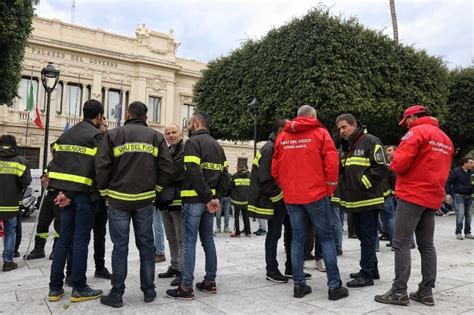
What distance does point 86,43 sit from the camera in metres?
29.2

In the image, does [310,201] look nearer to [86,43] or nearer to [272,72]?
[272,72]

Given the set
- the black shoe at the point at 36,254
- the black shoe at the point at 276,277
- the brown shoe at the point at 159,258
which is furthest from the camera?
the black shoe at the point at 36,254

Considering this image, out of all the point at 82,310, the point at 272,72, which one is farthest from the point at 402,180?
the point at 272,72

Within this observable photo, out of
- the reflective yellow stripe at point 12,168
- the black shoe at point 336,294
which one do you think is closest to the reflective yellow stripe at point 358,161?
the black shoe at point 336,294

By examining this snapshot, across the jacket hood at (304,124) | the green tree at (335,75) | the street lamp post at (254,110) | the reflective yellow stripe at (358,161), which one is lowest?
the reflective yellow stripe at (358,161)

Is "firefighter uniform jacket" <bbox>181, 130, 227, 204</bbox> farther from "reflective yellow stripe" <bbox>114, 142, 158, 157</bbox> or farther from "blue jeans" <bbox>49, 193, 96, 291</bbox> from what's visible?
"blue jeans" <bbox>49, 193, 96, 291</bbox>

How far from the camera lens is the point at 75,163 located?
14.8 feet

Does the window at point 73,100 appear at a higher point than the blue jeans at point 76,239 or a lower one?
higher

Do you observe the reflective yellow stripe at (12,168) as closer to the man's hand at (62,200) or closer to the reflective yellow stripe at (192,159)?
the man's hand at (62,200)

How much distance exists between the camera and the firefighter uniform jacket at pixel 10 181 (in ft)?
20.3

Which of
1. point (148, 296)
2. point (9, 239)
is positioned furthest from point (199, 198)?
point (9, 239)

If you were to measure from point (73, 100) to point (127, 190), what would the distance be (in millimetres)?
27790

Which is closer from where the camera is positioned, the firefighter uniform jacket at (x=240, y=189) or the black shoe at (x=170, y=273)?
the black shoe at (x=170, y=273)

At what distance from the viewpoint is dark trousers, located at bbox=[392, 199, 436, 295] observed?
14.4 feet
